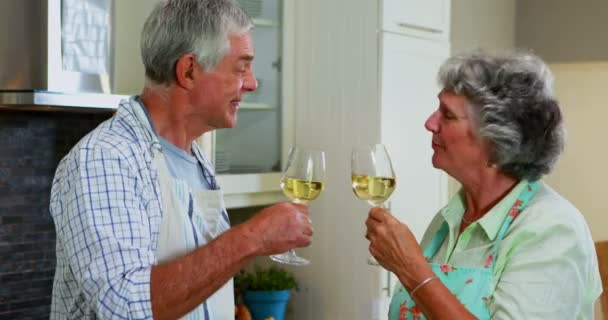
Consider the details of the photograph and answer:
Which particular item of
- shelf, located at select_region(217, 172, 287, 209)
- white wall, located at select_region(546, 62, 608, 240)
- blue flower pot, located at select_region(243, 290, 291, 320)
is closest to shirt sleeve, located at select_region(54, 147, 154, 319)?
shelf, located at select_region(217, 172, 287, 209)

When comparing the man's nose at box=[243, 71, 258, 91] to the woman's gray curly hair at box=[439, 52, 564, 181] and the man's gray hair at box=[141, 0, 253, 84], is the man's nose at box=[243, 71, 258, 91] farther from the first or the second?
the woman's gray curly hair at box=[439, 52, 564, 181]

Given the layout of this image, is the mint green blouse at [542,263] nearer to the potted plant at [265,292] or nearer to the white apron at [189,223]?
the white apron at [189,223]

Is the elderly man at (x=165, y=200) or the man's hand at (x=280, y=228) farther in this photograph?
the man's hand at (x=280, y=228)

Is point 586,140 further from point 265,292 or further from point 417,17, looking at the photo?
point 265,292

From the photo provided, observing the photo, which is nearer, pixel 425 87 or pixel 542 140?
pixel 542 140

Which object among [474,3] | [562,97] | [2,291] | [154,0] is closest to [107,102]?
[154,0]

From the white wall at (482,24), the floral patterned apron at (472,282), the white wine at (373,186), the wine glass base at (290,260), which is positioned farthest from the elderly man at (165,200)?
the white wall at (482,24)

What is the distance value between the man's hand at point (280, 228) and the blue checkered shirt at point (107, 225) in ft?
0.60

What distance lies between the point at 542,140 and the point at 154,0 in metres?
1.33

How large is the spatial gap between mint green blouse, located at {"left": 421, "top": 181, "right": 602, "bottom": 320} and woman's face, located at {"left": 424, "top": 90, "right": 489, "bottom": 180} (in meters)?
0.12

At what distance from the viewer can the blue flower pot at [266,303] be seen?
2809 mm

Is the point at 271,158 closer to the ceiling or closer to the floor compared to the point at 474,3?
closer to the floor

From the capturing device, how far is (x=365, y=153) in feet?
5.64

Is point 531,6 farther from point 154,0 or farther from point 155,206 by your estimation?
point 155,206
